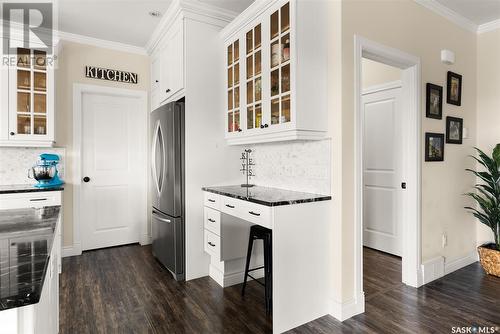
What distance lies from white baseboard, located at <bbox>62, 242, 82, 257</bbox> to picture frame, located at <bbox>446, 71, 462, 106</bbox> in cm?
467

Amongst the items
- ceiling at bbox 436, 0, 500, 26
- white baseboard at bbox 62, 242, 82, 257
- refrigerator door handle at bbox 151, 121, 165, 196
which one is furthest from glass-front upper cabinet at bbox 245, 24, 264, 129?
white baseboard at bbox 62, 242, 82, 257

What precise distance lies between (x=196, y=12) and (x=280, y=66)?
130 centimetres

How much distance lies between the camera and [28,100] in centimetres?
334

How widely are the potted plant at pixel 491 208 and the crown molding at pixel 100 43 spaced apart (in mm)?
4369

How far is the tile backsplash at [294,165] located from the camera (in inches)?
96.0

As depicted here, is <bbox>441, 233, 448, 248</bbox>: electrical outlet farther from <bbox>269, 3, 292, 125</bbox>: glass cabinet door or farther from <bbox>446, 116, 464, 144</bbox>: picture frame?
<bbox>269, 3, 292, 125</bbox>: glass cabinet door

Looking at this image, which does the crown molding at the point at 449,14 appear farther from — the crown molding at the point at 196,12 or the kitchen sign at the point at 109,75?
the kitchen sign at the point at 109,75

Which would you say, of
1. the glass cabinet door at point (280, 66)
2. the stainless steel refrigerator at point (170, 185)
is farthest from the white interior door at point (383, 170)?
the stainless steel refrigerator at point (170, 185)

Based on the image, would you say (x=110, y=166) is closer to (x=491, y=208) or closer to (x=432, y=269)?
(x=432, y=269)

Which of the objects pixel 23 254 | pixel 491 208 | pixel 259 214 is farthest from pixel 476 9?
pixel 23 254

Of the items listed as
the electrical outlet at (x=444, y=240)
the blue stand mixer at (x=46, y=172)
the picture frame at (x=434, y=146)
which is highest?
the picture frame at (x=434, y=146)

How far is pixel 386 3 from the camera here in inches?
101

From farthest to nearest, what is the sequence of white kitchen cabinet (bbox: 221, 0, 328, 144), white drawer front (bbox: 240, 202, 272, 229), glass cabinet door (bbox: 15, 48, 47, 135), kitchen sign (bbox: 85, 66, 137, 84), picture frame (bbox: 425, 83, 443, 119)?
kitchen sign (bbox: 85, 66, 137, 84)
glass cabinet door (bbox: 15, 48, 47, 135)
picture frame (bbox: 425, 83, 443, 119)
white kitchen cabinet (bbox: 221, 0, 328, 144)
white drawer front (bbox: 240, 202, 272, 229)

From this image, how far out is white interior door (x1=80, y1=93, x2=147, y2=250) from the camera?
398cm
